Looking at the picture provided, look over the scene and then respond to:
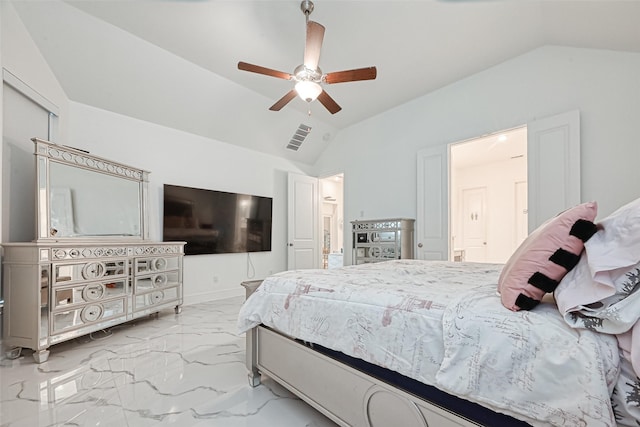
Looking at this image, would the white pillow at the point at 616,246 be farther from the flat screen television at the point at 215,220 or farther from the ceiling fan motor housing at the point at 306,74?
the flat screen television at the point at 215,220

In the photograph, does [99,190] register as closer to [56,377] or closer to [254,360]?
[56,377]

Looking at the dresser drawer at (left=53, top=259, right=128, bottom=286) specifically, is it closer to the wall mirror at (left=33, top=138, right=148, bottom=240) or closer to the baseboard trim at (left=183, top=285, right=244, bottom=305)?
the wall mirror at (left=33, top=138, right=148, bottom=240)

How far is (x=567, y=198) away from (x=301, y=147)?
400 cm

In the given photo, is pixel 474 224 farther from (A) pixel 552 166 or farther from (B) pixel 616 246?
(B) pixel 616 246

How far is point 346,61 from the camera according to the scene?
10.4ft

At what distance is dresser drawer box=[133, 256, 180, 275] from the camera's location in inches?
117

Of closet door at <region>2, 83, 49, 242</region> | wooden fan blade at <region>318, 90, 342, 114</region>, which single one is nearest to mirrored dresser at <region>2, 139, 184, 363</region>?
closet door at <region>2, 83, 49, 242</region>

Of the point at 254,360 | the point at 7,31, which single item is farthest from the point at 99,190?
the point at 254,360

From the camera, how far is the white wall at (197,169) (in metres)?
3.35

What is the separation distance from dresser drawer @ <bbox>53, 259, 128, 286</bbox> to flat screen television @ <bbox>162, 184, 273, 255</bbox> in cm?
100

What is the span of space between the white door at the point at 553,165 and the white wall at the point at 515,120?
0.31 feet

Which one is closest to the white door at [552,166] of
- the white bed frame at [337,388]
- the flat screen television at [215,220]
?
the white bed frame at [337,388]

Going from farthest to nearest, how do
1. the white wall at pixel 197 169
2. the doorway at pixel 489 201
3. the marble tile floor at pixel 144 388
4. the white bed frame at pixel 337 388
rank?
the doorway at pixel 489 201 → the white wall at pixel 197 169 → the marble tile floor at pixel 144 388 → the white bed frame at pixel 337 388

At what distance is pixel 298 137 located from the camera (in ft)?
16.7
